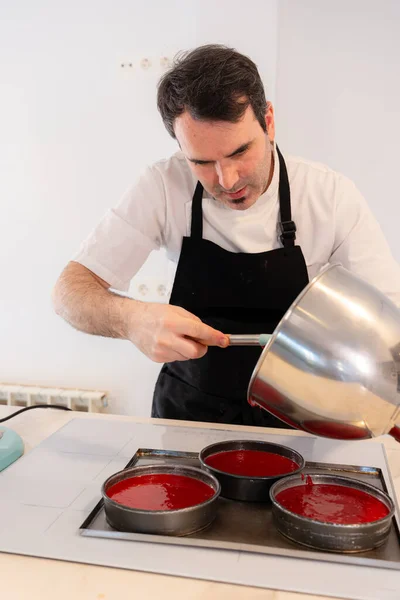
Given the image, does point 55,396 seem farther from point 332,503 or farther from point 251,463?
point 332,503

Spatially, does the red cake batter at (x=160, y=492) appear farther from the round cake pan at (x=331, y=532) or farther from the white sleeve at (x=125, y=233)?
the white sleeve at (x=125, y=233)

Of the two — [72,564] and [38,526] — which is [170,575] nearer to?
[72,564]

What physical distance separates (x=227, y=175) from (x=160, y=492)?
0.71 metres

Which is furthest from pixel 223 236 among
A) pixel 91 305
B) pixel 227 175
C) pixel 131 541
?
pixel 131 541

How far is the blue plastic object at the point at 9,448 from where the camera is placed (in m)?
1.19

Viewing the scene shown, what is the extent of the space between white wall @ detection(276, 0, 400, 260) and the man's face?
1.12 meters

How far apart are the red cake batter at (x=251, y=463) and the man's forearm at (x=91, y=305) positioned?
13.3 inches

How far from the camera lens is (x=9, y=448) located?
3.98 ft

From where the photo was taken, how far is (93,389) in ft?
9.36

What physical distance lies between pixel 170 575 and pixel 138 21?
2.42 metres

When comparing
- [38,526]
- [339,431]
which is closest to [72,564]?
[38,526]

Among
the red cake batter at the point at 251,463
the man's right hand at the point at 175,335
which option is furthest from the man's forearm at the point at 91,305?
the red cake batter at the point at 251,463

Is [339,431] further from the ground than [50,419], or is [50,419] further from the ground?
[339,431]

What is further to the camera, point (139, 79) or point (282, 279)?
point (139, 79)
